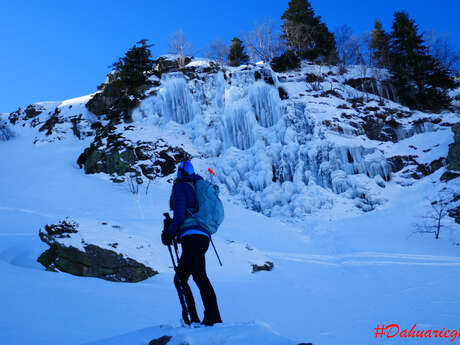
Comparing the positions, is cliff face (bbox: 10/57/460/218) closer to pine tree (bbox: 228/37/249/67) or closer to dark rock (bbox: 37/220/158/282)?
pine tree (bbox: 228/37/249/67)

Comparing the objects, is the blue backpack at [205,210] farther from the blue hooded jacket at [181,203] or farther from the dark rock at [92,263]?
the dark rock at [92,263]

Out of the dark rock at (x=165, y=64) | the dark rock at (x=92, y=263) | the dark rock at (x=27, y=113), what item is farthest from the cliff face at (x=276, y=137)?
the dark rock at (x=92, y=263)

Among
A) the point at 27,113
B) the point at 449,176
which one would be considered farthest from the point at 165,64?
the point at 449,176

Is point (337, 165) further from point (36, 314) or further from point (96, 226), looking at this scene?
point (36, 314)

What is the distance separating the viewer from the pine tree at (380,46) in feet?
95.1

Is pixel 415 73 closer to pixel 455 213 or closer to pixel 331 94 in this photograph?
pixel 331 94

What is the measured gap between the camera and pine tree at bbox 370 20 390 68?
29.0 metres

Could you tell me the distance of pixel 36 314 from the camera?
10.7 feet

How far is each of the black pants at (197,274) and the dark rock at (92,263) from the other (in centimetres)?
388

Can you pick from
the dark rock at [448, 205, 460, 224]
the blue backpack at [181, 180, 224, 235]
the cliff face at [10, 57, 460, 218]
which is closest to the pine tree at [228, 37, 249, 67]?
the cliff face at [10, 57, 460, 218]

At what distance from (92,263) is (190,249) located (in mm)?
4336

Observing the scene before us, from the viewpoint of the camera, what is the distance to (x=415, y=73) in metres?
25.1

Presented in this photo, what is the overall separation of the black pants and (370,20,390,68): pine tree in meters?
32.7

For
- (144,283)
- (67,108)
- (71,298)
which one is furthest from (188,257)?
(67,108)
